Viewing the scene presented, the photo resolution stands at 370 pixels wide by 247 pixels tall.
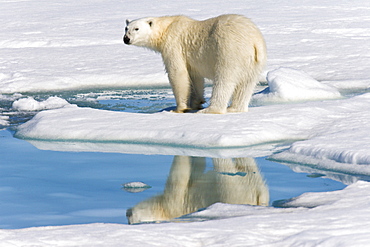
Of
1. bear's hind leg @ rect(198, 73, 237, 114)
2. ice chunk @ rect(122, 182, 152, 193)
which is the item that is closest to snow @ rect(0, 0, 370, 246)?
bear's hind leg @ rect(198, 73, 237, 114)

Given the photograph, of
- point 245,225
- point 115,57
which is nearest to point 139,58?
point 115,57

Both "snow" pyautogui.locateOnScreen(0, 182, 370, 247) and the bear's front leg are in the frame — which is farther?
the bear's front leg

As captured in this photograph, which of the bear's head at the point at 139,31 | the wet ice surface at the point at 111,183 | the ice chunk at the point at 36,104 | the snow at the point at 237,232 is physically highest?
the bear's head at the point at 139,31

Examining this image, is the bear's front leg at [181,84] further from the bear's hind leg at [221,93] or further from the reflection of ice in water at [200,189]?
the reflection of ice in water at [200,189]

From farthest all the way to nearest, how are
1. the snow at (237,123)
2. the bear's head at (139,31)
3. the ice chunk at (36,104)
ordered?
the ice chunk at (36,104)
the bear's head at (139,31)
the snow at (237,123)

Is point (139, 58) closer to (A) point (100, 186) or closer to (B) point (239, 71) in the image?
(B) point (239, 71)

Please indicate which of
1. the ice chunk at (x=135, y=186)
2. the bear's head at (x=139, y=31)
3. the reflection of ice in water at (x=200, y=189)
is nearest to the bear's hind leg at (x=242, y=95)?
the bear's head at (x=139, y=31)

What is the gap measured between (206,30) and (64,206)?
316 centimetres

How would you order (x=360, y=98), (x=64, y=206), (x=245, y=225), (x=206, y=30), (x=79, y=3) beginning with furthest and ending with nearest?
(x=79, y=3) → (x=360, y=98) → (x=206, y=30) → (x=64, y=206) → (x=245, y=225)

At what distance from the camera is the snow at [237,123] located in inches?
110

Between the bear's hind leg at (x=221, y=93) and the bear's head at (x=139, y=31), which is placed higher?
the bear's head at (x=139, y=31)

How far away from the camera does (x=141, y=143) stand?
17.9ft

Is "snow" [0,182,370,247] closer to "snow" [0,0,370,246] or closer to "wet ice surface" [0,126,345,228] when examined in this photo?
"snow" [0,0,370,246]

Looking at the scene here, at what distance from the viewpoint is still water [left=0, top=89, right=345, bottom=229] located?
3.59 meters
